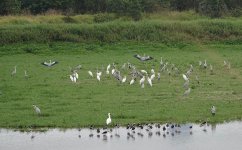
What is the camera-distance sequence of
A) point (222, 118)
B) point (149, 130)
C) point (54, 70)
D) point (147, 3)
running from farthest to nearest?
point (147, 3) → point (54, 70) → point (222, 118) → point (149, 130)

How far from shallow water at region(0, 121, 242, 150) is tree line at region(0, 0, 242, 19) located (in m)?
29.3

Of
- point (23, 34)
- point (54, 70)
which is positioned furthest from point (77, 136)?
point (23, 34)

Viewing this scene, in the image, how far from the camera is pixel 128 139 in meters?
22.4

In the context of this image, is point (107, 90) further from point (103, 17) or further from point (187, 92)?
point (103, 17)

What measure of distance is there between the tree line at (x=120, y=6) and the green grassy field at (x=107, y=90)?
8587mm

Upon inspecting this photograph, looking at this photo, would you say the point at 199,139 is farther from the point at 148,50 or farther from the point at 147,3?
the point at 147,3

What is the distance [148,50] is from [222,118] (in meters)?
20.0

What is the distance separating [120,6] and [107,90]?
916 inches

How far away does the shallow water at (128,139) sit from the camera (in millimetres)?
21578

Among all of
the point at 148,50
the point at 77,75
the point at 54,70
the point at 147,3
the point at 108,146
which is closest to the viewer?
the point at 108,146

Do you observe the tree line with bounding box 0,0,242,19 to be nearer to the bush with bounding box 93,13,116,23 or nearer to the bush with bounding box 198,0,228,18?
the bush with bounding box 198,0,228,18

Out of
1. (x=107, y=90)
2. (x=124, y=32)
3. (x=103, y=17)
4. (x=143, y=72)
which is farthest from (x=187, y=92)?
(x=103, y=17)

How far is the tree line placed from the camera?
5272cm

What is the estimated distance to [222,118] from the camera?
24.8 m
